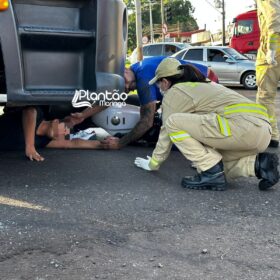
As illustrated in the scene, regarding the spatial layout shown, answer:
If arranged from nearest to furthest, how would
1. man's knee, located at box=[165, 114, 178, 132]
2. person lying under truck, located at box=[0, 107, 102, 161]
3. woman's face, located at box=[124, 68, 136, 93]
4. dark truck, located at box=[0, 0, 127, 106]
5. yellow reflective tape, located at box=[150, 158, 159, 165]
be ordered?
dark truck, located at box=[0, 0, 127, 106], man's knee, located at box=[165, 114, 178, 132], yellow reflective tape, located at box=[150, 158, 159, 165], person lying under truck, located at box=[0, 107, 102, 161], woman's face, located at box=[124, 68, 136, 93]

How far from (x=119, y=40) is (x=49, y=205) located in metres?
1.24

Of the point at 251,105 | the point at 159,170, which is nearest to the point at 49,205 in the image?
the point at 159,170

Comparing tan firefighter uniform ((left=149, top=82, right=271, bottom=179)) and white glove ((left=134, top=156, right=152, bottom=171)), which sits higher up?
tan firefighter uniform ((left=149, top=82, right=271, bottom=179))

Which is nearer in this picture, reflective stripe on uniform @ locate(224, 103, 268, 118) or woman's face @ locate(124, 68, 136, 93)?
reflective stripe on uniform @ locate(224, 103, 268, 118)

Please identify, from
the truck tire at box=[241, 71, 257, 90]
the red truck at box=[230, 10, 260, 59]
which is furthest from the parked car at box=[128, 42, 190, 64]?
the truck tire at box=[241, 71, 257, 90]

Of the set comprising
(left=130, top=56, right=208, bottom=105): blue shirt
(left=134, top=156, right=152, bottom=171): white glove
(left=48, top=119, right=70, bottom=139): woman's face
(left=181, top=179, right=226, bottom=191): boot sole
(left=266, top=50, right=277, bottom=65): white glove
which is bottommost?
(left=181, top=179, right=226, bottom=191): boot sole

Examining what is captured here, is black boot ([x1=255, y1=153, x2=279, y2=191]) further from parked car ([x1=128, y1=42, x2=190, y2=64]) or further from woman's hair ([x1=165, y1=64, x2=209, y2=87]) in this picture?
parked car ([x1=128, y1=42, x2=190, y2=64])

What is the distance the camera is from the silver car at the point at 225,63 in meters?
15.5

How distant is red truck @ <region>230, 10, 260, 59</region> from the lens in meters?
18.6

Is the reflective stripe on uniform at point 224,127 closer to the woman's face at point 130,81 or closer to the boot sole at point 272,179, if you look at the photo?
the boot sole at point 272,179

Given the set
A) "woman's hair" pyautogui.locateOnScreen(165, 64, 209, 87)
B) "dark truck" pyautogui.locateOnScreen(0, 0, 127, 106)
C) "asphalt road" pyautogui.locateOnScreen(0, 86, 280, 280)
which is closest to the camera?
"asphalt road" pyautogui.locateOnScreen(0, 86, 280, 280)

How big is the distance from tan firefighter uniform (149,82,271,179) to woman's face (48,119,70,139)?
143 cm

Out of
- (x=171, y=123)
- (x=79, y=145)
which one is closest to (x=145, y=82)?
(x=171, y=123)

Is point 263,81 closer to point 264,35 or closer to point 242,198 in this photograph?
point 264,35
